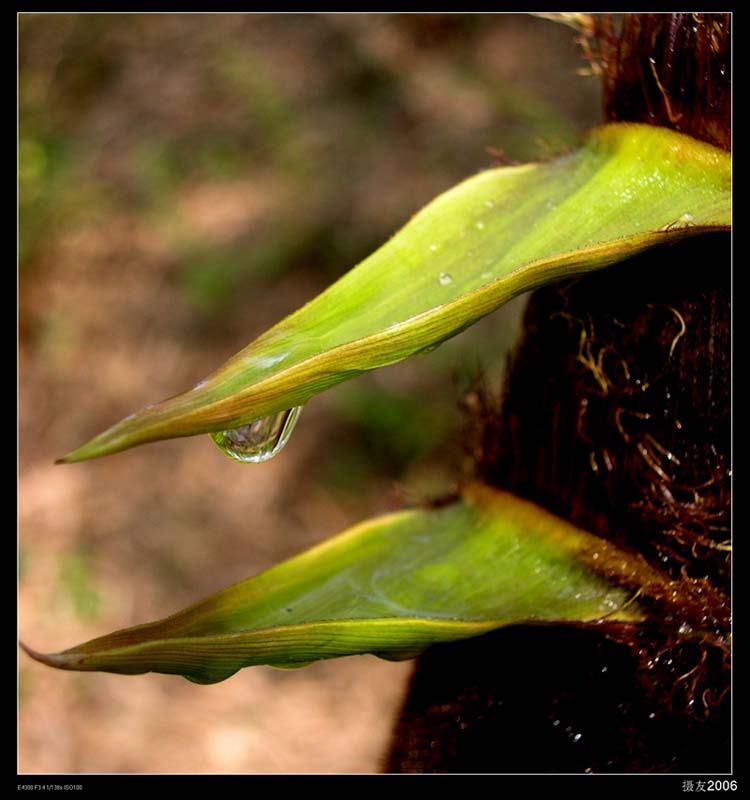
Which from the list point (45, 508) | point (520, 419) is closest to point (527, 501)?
point (520, 419)

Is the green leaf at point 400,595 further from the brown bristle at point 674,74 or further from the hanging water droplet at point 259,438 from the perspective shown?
the brown bristle at point 674,74

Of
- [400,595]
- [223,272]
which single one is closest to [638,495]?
[400,595]

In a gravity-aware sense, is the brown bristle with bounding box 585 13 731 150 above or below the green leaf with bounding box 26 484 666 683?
above

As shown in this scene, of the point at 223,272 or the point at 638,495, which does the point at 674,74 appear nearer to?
the point at 638,495

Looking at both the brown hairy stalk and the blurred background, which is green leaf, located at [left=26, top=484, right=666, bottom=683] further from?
the blurred background

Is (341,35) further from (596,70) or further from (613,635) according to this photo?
(613,635)

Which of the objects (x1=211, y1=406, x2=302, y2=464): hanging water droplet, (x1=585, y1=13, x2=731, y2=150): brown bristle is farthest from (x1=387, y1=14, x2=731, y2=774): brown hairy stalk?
(x1=211, y1=406, x2=302, y2=464): hanging water droplet
